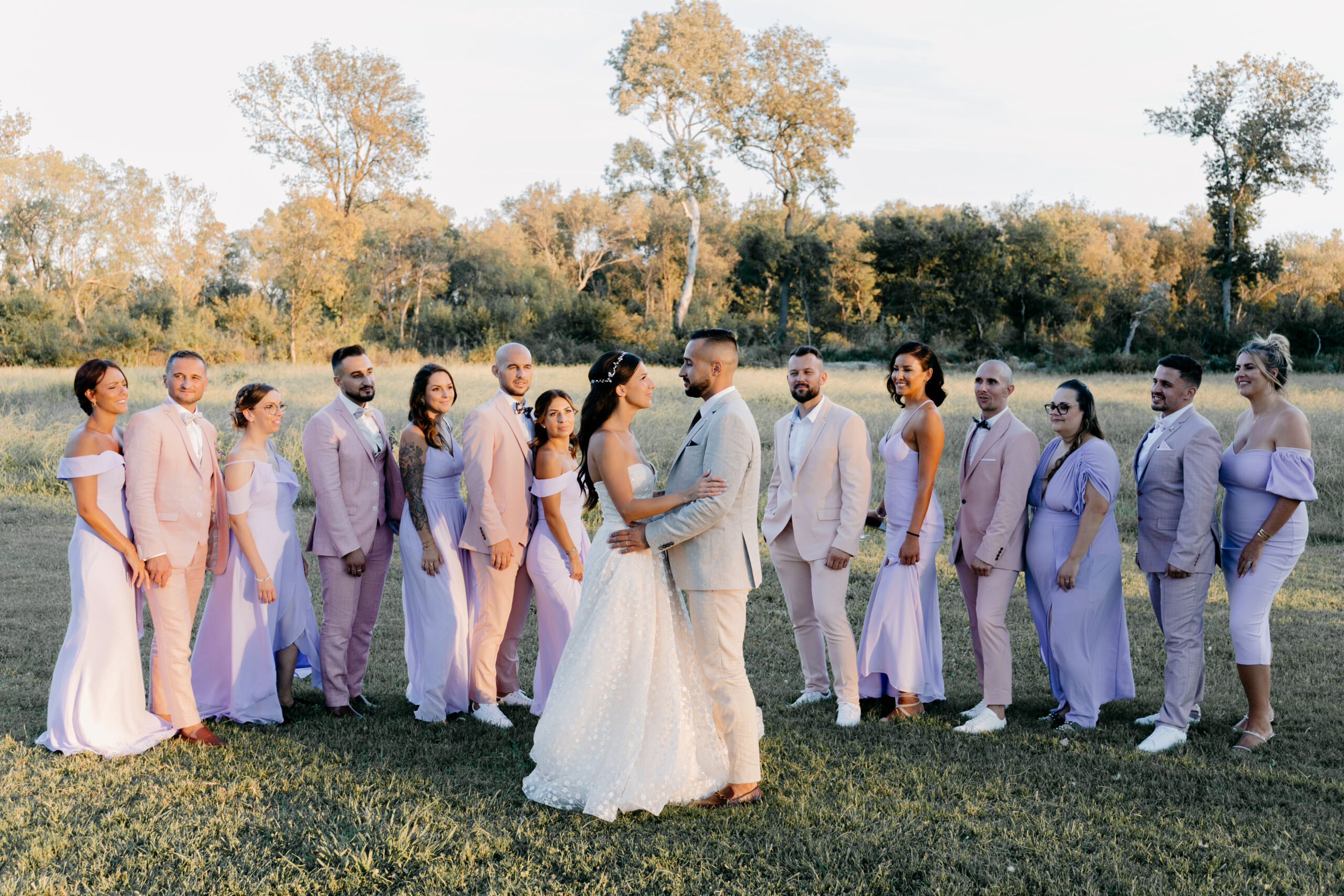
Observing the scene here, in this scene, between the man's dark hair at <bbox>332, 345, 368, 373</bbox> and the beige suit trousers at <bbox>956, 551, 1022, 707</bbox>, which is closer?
the beige suit trousers at <bbox>956, 551, 1022, 707</bbox>

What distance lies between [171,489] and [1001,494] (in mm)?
4842

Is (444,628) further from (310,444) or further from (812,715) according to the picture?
(812,715)

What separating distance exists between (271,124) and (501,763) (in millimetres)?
39521

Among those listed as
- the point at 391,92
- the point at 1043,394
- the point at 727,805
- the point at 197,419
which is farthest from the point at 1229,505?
the point at 391,92

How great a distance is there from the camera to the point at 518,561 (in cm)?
574

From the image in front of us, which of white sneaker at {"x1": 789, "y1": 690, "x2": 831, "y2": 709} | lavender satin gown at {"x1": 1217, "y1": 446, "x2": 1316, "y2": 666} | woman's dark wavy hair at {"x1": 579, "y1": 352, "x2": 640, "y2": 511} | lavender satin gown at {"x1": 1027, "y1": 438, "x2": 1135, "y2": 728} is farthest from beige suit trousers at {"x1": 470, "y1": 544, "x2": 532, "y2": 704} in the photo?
lavender satin gown at {"x1": 1217, "y1": 446, "x2": 1316, "y2": 666}

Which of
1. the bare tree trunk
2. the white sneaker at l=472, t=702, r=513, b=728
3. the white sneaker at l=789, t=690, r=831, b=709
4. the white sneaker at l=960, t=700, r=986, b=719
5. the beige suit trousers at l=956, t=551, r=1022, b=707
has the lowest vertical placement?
the white sneaker at l=789, t=690, r=831, b=709

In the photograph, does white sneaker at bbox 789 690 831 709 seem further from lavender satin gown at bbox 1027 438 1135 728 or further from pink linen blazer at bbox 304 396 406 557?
pink linen blazer at bbox 304 396 406 557

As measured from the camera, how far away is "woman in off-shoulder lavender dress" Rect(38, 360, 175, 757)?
4914mm

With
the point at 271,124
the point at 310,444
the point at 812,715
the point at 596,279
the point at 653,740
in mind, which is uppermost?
the point at 271,124

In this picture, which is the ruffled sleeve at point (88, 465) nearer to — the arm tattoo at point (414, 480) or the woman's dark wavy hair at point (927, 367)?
the arm tattoo at point (414, 480)

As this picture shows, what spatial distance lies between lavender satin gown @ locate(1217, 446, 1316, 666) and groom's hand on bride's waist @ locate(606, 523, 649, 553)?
3.47m

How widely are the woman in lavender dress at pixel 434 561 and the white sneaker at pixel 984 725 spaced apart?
3033 millimetres

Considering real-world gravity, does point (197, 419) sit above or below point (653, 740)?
above
